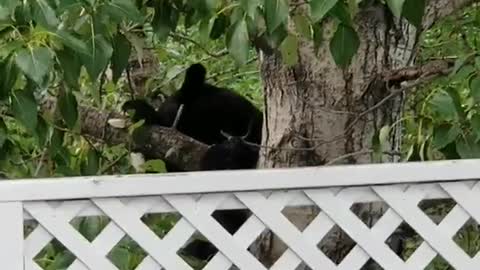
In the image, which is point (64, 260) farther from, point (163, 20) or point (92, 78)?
point (163, 20)

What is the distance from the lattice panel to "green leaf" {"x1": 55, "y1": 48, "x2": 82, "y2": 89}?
0.77ft

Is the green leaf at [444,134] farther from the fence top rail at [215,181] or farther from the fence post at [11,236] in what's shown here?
the fence post at [11,236]

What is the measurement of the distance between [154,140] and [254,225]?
4.20 ft

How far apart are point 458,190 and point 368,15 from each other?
2.58 feet

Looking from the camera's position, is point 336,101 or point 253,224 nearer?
point 253,224

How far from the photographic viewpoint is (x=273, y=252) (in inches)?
93.5

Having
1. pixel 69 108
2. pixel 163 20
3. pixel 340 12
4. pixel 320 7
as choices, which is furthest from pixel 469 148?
pixel 69 108

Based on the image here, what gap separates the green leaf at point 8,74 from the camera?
149cm

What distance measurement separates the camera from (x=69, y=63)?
1560 mm

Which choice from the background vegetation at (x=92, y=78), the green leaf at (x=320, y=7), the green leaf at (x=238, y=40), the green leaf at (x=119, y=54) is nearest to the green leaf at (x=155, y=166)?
the background vegetation at (x=92, y=78)

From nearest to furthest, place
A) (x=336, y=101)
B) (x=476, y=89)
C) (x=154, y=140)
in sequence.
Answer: (x=476, y=89), (x=336, y=101), (x=154, y=140)

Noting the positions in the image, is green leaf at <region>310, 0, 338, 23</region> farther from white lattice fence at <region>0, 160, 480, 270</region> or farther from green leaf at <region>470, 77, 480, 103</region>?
green leaf at <region>470, 77, 480, 103</region>

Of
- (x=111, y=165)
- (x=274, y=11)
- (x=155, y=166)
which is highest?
(x=274, y=11)

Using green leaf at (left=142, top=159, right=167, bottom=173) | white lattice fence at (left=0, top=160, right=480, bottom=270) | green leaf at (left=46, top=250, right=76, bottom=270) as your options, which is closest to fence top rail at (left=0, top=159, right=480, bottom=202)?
white lattice fence at (left=0, top=160, right=480, bottom=270)
